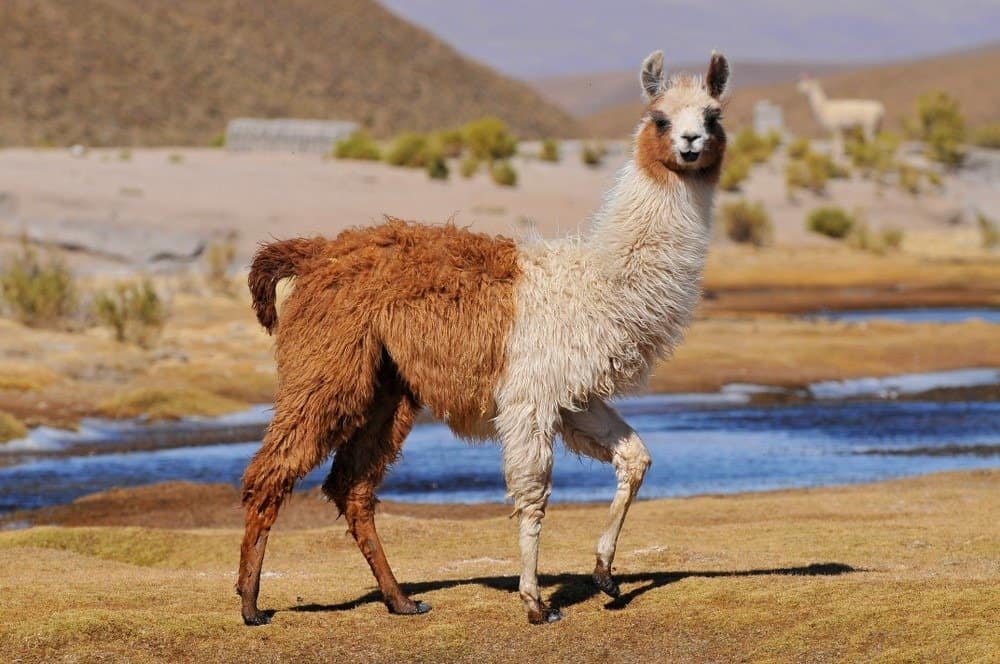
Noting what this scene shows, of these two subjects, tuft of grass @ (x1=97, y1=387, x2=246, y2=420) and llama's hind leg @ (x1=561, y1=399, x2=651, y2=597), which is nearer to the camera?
llama's hind leg @ (x1=561, y1=399, x2=651, y2=597)

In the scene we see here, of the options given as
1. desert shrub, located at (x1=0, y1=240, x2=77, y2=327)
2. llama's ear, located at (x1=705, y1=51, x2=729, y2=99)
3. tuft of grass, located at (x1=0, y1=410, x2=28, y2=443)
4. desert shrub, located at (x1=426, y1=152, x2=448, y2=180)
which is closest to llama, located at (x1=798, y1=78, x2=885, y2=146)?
desert shrub, located at (x1=426, y1=152, x2=448, y2=180)

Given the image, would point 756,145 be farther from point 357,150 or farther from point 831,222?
point 357,150

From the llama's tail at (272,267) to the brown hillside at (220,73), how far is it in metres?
48.7

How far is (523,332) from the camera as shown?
24.9ft

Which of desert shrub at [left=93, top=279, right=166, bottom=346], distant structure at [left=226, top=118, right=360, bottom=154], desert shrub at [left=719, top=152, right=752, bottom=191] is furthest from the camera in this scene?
desert shrub at [left=719, top=152, right=752, bottom=191]

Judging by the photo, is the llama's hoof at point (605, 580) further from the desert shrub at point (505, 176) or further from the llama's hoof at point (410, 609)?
the desert shrub at point (505, 176)

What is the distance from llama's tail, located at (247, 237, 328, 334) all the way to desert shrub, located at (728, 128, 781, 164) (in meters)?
45.0

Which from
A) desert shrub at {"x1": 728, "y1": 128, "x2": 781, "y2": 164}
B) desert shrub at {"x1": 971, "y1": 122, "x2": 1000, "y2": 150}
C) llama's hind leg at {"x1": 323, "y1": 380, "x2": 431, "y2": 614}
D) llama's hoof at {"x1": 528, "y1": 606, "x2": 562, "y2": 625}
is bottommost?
desert shrub at {"x1": 728, "y1": 128, "x2": 781, "y2": 164}

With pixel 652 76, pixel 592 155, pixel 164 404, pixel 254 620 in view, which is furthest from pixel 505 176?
pixel 254 620

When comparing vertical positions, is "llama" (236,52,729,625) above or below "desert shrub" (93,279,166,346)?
above

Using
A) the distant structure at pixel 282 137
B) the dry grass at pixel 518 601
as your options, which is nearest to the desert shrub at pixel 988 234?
the distant structure at pixel 282 137

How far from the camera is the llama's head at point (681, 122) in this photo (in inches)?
295

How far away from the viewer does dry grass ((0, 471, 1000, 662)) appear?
711 cm

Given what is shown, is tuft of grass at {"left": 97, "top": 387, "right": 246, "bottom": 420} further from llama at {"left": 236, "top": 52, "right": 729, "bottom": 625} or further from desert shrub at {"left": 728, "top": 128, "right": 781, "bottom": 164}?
desert shrub at {"left": 728, "top": 128, "right": 781, "bottom": 164}
